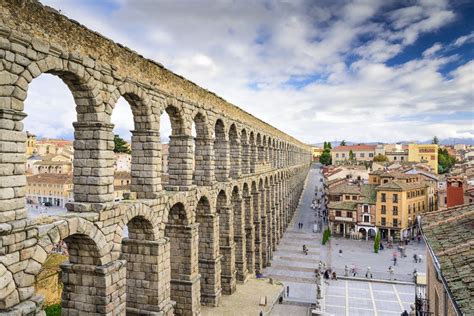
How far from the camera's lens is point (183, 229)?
20.6 metres

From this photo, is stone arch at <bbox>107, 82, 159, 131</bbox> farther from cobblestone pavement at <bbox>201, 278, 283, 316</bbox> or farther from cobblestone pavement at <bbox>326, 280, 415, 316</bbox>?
cobblestone pavement at <bbox>326, 280, 415, 316</bbox>

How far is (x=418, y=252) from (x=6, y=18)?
5144 centimetres

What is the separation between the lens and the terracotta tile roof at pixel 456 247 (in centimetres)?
909

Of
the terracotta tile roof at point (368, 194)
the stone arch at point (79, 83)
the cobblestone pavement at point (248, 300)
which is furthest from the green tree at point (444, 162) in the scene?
the stone arch at point (79, 83)

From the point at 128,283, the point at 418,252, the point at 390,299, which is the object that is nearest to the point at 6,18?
the point at 128,283

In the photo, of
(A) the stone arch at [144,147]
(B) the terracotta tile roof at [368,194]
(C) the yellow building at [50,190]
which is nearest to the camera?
(A) the stone arch at [144,147]

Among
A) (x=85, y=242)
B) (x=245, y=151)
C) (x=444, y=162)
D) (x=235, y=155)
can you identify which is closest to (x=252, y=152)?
(x=245, y=151)

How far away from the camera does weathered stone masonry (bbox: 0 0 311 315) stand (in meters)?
10.2

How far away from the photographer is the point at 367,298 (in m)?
33.2

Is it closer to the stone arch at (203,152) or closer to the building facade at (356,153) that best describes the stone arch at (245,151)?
the stone arch at (203,152)

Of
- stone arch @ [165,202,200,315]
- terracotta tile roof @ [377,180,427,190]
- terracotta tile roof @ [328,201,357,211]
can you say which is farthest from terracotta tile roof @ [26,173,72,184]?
stone arch @ [165,202,200,315]

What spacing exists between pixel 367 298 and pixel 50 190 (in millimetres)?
53996

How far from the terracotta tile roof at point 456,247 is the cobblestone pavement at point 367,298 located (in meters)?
14.8

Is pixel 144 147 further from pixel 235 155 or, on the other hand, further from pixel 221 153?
pixel 235 155
